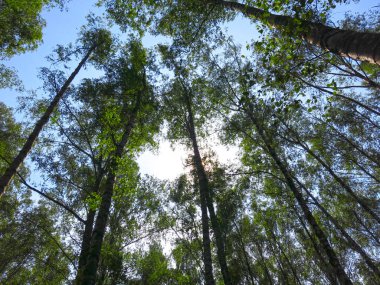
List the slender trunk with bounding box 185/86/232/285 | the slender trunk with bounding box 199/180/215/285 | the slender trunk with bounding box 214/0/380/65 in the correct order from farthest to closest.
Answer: the slender trunk with bounding box 185/86/232/285
the slender trunk with bounding box 199/180/215/285
the slender trunk with bounding box 214/0/380/65

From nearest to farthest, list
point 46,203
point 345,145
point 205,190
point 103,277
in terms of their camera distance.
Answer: point 103,277
point 205,190
point 345,145
point 46,203

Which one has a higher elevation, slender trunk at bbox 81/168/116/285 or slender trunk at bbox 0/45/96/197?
slender trunk at bbox 0/45/96/197

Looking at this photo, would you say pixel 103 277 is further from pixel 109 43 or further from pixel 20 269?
pixel 20 269

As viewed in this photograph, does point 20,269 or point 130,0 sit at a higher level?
point 130,0

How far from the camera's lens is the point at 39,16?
15.1m

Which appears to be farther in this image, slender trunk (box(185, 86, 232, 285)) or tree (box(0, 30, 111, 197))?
slender trunk (box(185, 86, 232, 285))

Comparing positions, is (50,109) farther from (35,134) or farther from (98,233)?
(98,233)

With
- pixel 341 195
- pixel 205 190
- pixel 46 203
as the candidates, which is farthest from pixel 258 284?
pixel 46 203

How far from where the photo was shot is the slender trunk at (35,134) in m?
8.39

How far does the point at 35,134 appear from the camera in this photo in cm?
1005

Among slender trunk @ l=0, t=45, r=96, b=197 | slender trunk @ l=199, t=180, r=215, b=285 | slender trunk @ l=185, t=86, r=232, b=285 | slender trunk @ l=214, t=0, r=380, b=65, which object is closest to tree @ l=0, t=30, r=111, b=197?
slender trunk @ l=0, t=45, r=96, b=197

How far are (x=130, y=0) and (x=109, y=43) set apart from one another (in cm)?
595

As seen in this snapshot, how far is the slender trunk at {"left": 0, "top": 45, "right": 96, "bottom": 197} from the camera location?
839 cm

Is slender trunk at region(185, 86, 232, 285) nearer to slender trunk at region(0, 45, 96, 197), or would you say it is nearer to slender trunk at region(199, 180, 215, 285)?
slender trunk at region(199, 180, 215, 285)
